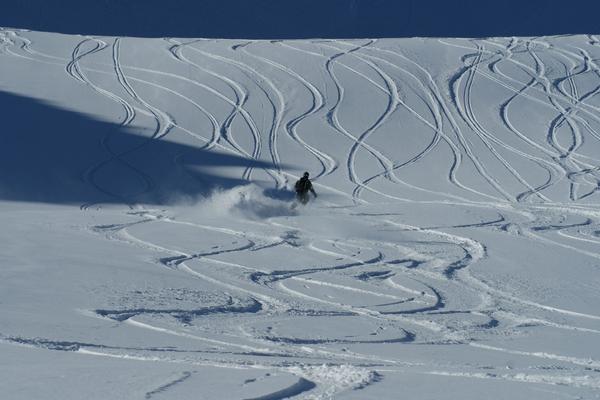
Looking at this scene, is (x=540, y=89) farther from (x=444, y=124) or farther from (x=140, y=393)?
(x=140, y=393)

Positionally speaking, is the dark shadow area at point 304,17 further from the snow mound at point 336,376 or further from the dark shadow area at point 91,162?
the snow mound at point 336,376

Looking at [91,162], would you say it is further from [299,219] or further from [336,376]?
[336,376]

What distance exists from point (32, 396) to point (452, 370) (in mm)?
2876

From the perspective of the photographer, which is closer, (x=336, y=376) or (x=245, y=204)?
(x=336, y=376)

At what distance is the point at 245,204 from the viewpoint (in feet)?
63.0

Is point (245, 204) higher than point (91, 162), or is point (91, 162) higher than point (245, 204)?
point (245, 204)

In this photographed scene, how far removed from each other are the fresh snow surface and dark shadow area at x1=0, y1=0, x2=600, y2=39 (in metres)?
32.4

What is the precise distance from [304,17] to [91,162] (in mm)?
47910

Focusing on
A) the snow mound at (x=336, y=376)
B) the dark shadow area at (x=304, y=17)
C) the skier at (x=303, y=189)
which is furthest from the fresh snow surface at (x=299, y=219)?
the dark shadow area at (x=304, y=17)

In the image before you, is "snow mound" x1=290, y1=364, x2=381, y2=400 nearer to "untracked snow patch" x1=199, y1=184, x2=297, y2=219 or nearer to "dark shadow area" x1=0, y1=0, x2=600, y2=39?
"untracked snow patch" x1=199, y1=184, x2=297, y2=219

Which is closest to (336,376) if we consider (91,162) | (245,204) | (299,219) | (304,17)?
(299,219)

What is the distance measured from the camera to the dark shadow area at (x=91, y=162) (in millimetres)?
21672

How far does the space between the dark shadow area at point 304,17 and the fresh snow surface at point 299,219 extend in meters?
32.4

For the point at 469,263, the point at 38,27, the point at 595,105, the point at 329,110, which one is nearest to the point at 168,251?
the point at 469,263
